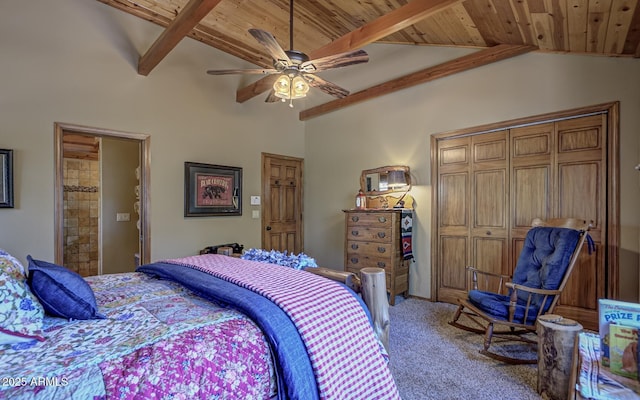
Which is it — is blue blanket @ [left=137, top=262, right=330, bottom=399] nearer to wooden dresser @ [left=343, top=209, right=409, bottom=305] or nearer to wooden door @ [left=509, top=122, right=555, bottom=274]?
wooden dresser @ [left=343, top=209, right=409, bottom=305]

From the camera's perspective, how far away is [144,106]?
389 centimetres

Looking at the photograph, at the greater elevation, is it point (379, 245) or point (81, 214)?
point (81, 214)

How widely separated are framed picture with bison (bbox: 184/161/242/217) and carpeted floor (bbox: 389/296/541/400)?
9.27 ft

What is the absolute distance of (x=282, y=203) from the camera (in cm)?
541

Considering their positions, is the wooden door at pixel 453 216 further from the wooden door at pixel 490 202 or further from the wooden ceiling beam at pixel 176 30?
the wooden ceiling beam at pixel 176 30

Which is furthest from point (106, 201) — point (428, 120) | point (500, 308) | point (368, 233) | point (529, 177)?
point (529, 177)

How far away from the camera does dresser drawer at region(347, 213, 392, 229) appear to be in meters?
3.87

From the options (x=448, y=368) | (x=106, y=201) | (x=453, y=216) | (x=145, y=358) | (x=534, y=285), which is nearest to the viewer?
(x=145, y=358)

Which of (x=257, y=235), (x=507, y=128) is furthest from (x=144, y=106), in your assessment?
(x=507, y=128)

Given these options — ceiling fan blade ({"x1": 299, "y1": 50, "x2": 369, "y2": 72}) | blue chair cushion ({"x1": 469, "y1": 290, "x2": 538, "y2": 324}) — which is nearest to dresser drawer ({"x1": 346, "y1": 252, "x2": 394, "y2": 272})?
blue chair cushion ({"x1": 469, "y1": 290, "x2": 538, "y2": 324})

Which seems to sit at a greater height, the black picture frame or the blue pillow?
the black picture frame

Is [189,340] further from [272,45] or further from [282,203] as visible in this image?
[282,203]

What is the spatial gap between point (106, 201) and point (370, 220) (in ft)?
13.0

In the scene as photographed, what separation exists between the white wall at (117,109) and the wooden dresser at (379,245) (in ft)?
5.45
